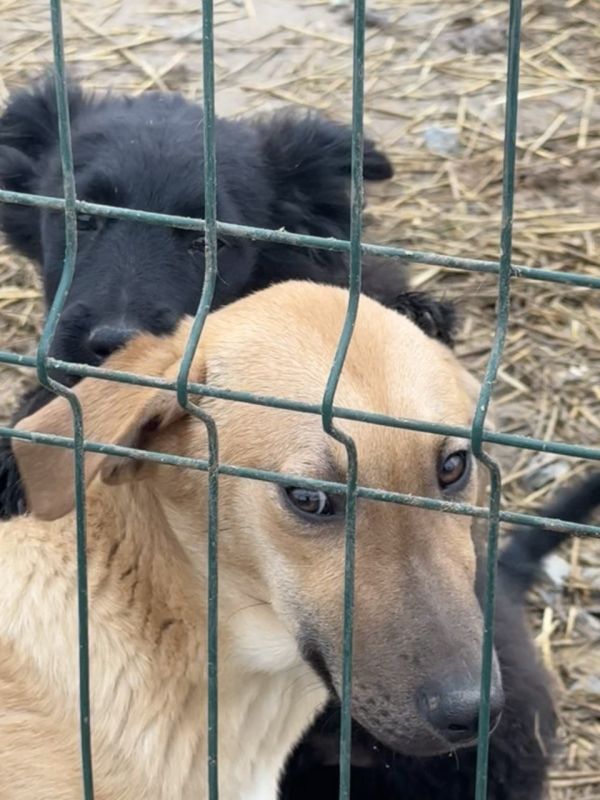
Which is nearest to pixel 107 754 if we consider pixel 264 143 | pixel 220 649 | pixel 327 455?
pixel 220 649

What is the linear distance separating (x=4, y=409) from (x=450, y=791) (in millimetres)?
2599

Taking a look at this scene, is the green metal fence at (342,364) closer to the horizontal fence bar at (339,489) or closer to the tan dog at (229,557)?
the horizontal fence bar at (339,489)

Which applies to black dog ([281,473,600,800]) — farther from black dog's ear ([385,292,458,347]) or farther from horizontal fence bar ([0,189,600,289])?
horizontal fence bar ([0,189,600,289])

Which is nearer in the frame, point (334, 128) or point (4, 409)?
point (334, 128)

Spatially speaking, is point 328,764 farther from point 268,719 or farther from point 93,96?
point 93,96

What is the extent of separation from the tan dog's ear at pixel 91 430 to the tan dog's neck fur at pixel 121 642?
9.0 inches

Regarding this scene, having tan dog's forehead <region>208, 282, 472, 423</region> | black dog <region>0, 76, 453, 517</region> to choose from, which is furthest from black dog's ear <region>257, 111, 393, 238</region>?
tan dog's forehead <region>208, 282, 472, 423</region>

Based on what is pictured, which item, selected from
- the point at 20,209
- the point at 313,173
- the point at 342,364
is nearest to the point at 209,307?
the point at 342,364

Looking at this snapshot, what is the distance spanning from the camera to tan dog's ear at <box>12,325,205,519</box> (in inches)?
117

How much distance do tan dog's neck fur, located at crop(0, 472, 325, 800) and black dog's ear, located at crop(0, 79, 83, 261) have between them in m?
2.17

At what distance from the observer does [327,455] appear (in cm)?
318

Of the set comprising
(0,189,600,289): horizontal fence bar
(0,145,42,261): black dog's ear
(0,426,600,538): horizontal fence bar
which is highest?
(0,189,600,289): horizontal fence bar

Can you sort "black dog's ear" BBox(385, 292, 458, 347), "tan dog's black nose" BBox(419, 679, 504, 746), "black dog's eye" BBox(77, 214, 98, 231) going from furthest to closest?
"black dog's ear" BBox(385, 292, 458, 347) < "black dog's eye" BBox(77, 214, 98, 231) < "tan dog's black nose" BBox(419, 679, 504, 746)

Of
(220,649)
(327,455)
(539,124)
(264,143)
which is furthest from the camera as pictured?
(539,124)
